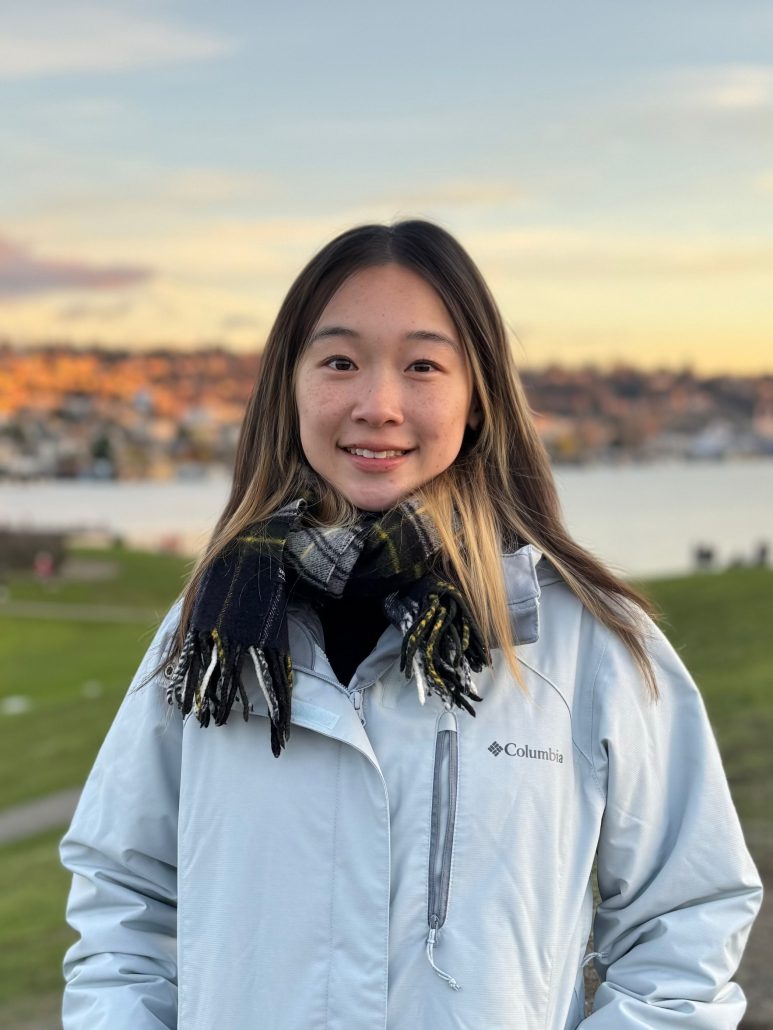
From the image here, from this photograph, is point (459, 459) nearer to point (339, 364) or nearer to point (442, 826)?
point (339, 364)

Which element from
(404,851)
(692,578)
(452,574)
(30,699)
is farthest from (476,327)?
(30,699)

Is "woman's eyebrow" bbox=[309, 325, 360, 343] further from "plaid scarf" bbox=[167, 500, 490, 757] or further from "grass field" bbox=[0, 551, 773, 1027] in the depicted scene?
"grass field" bbox=[0, 551, 773, 1027]

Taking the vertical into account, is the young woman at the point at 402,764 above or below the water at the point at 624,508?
above

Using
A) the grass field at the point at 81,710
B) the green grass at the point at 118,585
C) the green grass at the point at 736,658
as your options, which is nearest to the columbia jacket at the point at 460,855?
the grass field at the point at 81,710

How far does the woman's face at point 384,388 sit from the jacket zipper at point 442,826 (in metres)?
0.47

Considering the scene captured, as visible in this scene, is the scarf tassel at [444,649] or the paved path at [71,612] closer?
the scarf tassel at [444,649]

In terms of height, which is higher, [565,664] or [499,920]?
[565,664]

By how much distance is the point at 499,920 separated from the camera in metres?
2.05

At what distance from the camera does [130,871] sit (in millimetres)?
2312

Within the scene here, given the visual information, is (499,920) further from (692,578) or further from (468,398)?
(692,578)

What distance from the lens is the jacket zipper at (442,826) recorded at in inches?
80.3

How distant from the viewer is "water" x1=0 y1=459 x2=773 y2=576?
54188 mm

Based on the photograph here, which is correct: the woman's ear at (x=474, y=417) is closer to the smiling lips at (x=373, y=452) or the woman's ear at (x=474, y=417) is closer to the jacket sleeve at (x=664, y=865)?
the smiling lips at (x=373, y=452)

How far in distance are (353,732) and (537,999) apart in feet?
1.77
